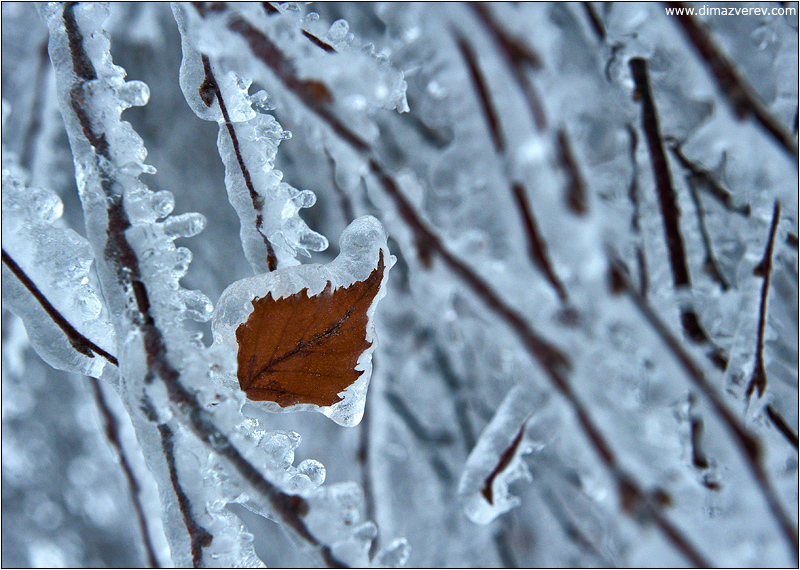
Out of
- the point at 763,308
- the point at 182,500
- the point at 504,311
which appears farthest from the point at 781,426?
the point at 182,500

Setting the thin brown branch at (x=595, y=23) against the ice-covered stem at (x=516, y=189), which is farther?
the thin brown branch at (x=595, y=23)

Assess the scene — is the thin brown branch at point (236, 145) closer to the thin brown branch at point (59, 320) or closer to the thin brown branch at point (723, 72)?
the thin brown branch at point (59, 320)

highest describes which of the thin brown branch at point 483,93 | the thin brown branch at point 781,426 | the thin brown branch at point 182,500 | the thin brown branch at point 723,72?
the thin brown branch at point 723,72

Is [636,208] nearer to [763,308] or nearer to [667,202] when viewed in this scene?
[667,202]

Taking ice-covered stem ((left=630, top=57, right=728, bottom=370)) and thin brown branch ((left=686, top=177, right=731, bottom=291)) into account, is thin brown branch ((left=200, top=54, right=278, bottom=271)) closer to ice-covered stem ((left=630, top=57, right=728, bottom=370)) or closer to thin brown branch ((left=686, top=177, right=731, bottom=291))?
ice-covered stem ((left=630, top=57, right=728, bottom=370))

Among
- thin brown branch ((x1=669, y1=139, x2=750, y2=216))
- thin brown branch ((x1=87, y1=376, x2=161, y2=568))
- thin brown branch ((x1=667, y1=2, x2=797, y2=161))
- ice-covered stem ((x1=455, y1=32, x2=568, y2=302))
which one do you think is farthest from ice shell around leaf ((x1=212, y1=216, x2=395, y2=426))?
thin brown branch ((x1=669, y1=139, x2=750, y2=216))

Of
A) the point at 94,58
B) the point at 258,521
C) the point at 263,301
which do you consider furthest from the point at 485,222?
the point at 258,521

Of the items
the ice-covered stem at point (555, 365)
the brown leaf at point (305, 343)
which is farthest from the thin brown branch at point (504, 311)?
the brown leaf at point (305, 343)

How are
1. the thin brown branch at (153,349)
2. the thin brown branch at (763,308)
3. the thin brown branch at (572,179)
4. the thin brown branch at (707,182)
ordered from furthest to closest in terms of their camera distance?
1. the thin brown branch at (707,182)
2. the thin brown branch at (763,308)
3. the thin brown branch at (572,179)
4. the thin brown branch at (153,349)
